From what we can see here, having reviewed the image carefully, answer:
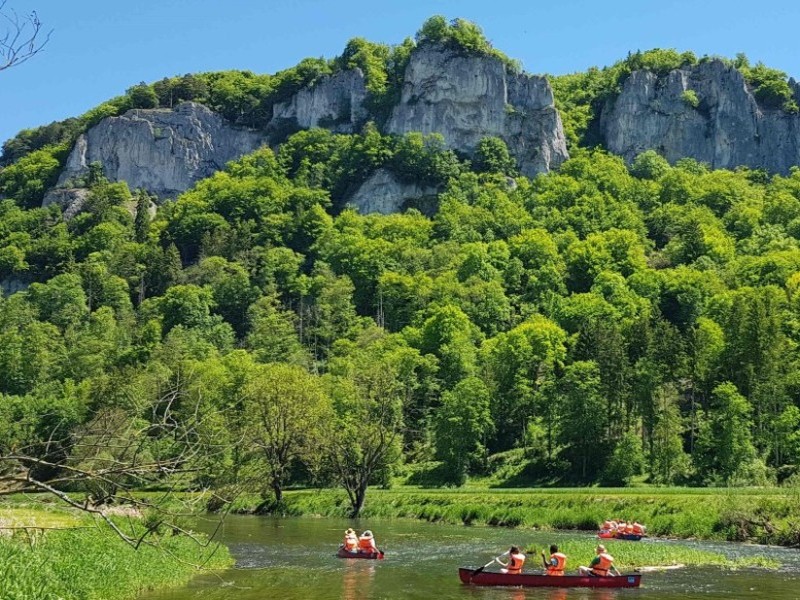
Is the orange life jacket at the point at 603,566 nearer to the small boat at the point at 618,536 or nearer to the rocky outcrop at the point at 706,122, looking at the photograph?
the small boat at the point at 618,536

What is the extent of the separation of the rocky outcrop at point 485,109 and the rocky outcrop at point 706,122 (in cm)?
1734

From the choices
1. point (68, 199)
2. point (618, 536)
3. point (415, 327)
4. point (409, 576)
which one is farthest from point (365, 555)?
point (68, 199)

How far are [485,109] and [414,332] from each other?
9395 centimetres

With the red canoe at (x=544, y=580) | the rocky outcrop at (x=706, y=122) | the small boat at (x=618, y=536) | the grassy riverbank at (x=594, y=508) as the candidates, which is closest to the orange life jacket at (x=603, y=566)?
the red canoe at (x=544, y=580)

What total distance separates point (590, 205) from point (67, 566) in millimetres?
154715

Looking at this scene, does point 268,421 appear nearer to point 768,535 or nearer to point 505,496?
point 505,496

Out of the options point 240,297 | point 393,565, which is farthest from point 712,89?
point 393,565

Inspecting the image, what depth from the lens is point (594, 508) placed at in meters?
48.4

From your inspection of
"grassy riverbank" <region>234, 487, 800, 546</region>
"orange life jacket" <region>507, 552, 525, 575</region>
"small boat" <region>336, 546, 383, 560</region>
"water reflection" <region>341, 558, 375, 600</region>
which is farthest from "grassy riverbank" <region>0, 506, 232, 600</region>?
"grassy riverbank" <region>234, 487, 800, 546</region>

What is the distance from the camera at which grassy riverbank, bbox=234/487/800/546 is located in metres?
41.2

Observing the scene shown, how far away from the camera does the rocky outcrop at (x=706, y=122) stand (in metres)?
187

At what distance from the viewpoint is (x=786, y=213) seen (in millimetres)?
151625

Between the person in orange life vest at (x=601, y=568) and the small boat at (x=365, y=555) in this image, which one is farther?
the small boat at (x=365, y=555)

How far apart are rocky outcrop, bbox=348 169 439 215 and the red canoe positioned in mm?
160665
